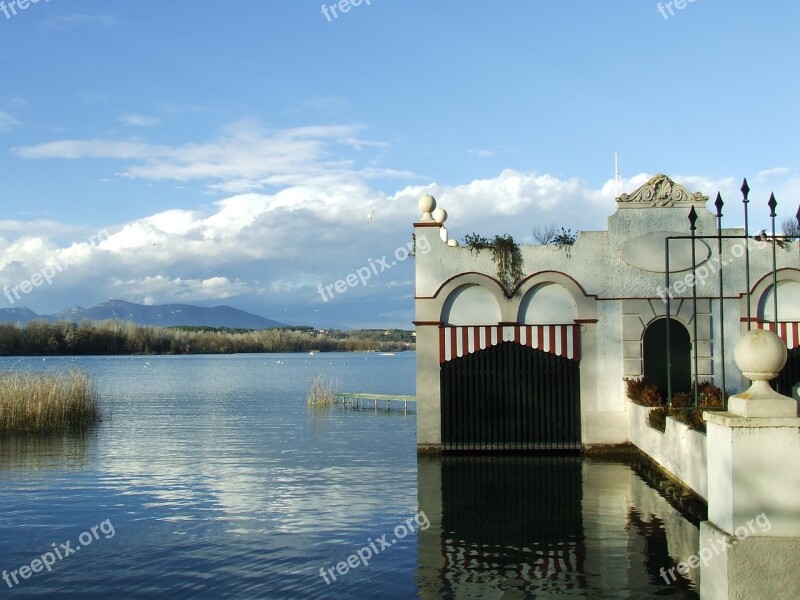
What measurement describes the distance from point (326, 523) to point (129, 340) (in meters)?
104

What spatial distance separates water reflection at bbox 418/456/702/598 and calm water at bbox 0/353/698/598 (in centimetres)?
3

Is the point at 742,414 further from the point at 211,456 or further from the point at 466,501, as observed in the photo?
the point at 211,456

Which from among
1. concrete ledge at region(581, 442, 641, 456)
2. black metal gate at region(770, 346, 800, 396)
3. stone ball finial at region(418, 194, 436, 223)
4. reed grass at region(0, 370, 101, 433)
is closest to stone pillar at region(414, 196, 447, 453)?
stone ball finial at region(418, 194, 436, 223)

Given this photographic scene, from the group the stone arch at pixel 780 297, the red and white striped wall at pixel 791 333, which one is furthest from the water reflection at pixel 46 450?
the red and white striped wall at pixel 791 333

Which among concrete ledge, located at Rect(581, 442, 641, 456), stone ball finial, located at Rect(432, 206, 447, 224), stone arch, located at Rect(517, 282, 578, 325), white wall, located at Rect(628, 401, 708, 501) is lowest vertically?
concrete ledge, located at Rect(581, 442, 641, 456)

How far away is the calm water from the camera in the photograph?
1000cm

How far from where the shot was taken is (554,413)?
62.8 feet

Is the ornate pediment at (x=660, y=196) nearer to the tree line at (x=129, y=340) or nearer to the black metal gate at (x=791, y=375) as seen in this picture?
the black metal gate at (x=791, y=375)

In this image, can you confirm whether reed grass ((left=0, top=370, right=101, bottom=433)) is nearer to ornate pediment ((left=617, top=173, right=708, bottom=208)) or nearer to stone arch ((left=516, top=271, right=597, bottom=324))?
stone arch ((left=516, top=271, right=597, bottom=324))

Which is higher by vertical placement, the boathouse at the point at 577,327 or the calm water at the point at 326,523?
the boathouse at the point at 577,327

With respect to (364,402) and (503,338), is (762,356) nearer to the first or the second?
(503,338)

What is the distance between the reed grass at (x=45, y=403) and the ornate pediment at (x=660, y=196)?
18.9m

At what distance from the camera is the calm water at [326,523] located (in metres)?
10.0

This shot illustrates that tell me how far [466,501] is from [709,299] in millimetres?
7818
